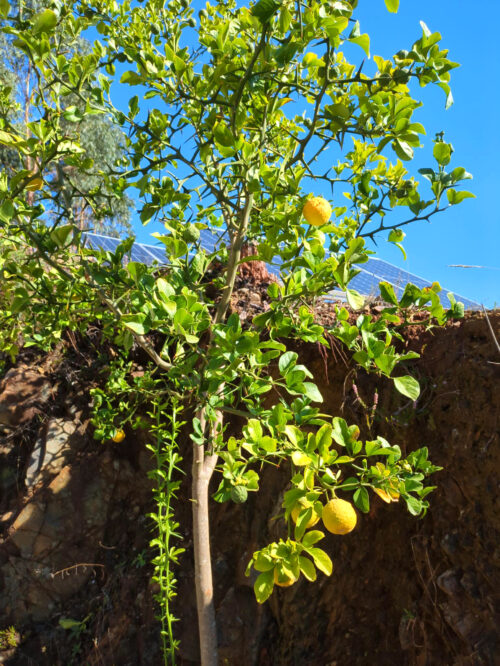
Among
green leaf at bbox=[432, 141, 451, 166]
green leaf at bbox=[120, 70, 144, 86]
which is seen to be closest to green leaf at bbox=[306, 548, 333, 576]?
green leaf at bbox=[432, 141, 451, 166]

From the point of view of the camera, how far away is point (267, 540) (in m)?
3.07

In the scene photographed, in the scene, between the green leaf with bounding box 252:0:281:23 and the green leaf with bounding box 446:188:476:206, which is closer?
the green leaf with bounding box 252:0:281:23

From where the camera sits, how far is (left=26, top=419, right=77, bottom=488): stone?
4.39 meters

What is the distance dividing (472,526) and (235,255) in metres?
1.59

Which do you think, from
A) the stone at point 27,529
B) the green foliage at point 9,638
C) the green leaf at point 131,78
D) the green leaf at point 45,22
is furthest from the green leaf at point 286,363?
the green foliage at point 9,638

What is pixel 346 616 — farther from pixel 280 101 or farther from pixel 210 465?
pixel 280 101

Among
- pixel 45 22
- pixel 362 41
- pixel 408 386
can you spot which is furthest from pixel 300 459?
pixel 45 22

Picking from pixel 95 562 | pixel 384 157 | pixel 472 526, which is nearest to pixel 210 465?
pixel 472 526

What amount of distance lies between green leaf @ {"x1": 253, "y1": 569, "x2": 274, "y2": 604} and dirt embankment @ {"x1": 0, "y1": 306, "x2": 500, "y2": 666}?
123 cm

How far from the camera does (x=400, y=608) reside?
241cm

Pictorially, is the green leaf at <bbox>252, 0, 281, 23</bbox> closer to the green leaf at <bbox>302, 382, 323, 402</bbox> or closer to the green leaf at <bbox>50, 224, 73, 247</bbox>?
the green leaf at <bbox>50, 224, 73, 247</bbox>

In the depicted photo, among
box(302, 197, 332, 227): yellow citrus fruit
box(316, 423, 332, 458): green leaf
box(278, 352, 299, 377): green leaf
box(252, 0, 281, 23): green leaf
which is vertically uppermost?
box(252, 0, 281, 23): green leaf

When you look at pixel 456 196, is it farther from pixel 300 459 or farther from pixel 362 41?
pixel 300 459

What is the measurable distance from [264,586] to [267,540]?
183 centimetres
